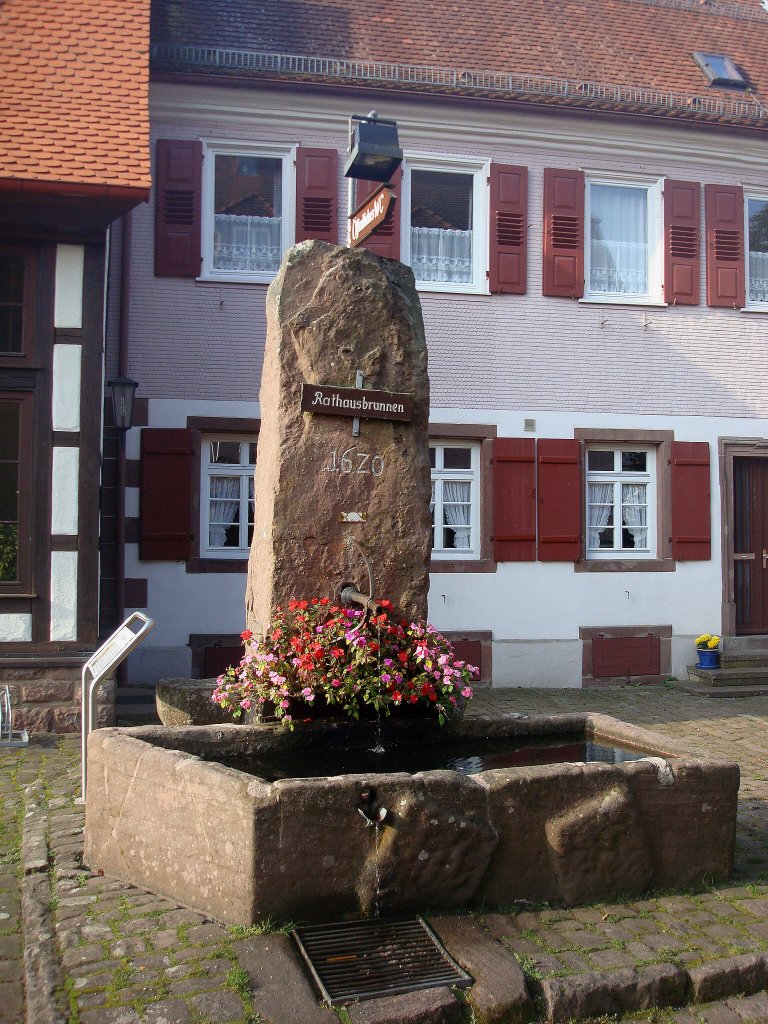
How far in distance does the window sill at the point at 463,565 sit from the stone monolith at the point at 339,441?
5.07m

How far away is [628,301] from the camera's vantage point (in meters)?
11.2

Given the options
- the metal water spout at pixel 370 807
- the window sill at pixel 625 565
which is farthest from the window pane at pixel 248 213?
the metal water spout at pixel 370 807

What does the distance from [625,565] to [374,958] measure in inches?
315

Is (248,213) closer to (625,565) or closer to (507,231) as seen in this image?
(507,231)

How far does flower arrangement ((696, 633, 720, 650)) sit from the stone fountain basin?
258 inches

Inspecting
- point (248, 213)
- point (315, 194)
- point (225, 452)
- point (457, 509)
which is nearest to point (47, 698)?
point (225, 452)

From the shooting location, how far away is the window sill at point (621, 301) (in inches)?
439

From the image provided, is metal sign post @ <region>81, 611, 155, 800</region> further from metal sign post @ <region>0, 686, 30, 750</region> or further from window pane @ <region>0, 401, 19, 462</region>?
window pane @ <region>0, 401, 19, 462</region>

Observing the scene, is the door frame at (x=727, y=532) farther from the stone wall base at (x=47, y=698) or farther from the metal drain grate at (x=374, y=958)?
the metal drain grate at (x=374, y=958)

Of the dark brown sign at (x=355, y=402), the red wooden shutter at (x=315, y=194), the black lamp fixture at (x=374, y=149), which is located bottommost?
the dark brown sign at (x=355, y=402)

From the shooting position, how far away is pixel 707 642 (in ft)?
35.8

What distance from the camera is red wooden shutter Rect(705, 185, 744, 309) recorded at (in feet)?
37.6

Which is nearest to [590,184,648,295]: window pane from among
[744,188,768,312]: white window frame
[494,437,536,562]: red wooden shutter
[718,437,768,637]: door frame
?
[744,188,768,312]: white window frame

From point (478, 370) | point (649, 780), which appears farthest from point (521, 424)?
point (649, 780)
